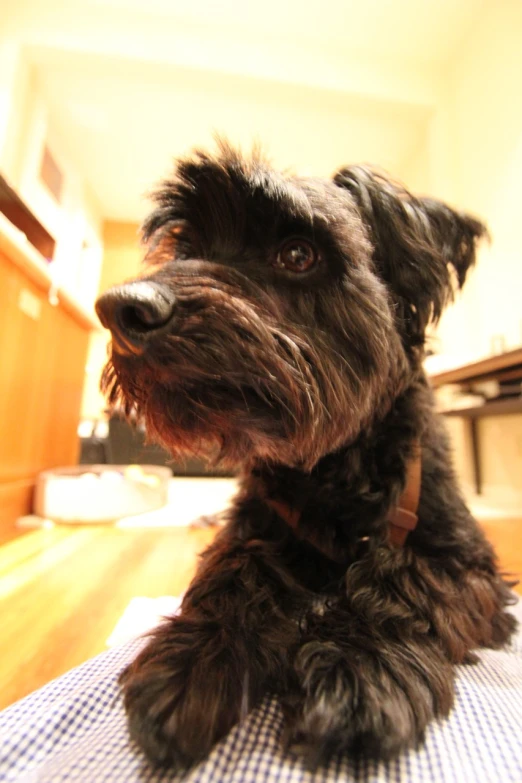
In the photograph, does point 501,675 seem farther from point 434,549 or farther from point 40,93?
point 40,93

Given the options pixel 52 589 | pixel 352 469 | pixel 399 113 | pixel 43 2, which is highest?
pixel 43 2

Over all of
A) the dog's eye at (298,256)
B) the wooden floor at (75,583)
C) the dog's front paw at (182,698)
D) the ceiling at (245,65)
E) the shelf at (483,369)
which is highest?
the ceiling at (245,65)

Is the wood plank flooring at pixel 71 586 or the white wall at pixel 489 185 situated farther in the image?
the white wall at pixel 489 185

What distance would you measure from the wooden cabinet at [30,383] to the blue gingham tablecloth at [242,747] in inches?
71.2

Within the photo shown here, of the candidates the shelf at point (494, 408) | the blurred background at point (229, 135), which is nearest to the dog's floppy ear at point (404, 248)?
the blurred background at point (229, 135)

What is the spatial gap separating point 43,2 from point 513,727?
574 centimetres

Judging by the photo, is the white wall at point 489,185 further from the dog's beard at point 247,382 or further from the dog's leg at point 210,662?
the dog's leg at point 210,662

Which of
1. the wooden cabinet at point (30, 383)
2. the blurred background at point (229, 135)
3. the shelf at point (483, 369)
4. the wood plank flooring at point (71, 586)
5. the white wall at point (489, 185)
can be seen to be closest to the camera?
the wood plank flooring at point (71, 586)

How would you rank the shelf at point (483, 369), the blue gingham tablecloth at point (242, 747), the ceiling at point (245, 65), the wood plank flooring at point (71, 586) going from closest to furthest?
1. the blue gingham tablecloth at point (242, 747)
2. the wood plank flooring at point (71, 586)
3. the shelf at point (483, 369)
4. the ceiling at point (245, 65)

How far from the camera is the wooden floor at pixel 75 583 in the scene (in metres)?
0.94

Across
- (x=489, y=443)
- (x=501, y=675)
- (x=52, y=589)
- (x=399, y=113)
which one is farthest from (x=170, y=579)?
(x=399, y=113)

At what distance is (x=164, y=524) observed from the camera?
2.51m

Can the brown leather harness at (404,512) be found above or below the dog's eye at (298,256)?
below

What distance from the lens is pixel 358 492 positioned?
81cm
